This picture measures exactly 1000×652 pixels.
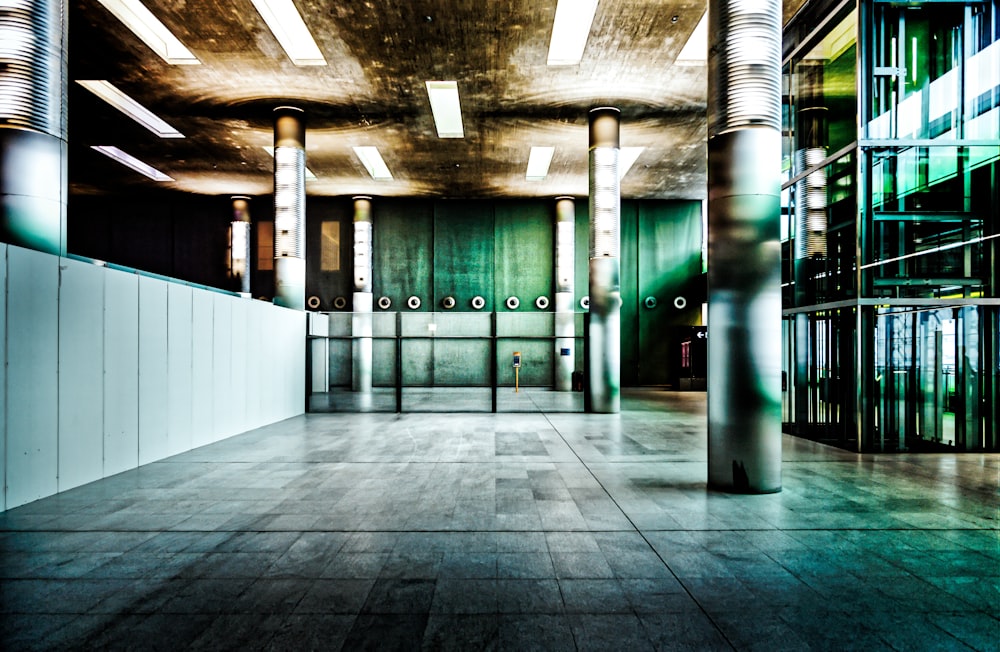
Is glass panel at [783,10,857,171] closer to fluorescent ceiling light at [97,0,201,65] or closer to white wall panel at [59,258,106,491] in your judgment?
white wall panel at [59,258,106,491]

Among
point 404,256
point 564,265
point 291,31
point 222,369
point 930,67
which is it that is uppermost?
point 291,31

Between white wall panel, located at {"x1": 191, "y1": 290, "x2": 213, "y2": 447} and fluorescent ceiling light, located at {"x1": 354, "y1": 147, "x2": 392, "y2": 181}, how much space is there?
1076 cm

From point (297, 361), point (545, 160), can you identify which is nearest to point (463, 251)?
point (545, 160)

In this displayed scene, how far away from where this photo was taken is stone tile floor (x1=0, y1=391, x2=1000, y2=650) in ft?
12.0

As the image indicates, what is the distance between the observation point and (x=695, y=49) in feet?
44.5

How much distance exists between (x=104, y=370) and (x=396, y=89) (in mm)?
10620

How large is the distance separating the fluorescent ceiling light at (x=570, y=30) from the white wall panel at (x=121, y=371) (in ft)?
32.2

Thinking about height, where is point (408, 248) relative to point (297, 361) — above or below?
above

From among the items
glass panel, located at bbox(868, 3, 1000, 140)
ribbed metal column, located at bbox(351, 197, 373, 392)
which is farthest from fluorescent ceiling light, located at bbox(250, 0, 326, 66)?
ribbed metal column, located at bbox(351, 197, 373, 392)

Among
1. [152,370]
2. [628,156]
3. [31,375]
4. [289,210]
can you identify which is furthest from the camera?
[628,156]

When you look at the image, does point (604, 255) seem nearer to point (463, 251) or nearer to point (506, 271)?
point (506, 271)

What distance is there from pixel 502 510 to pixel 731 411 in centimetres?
322

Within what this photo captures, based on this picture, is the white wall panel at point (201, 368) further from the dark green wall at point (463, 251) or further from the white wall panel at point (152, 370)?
the dark green wall at point (463, 251)

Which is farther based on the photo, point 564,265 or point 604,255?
point 564,265
